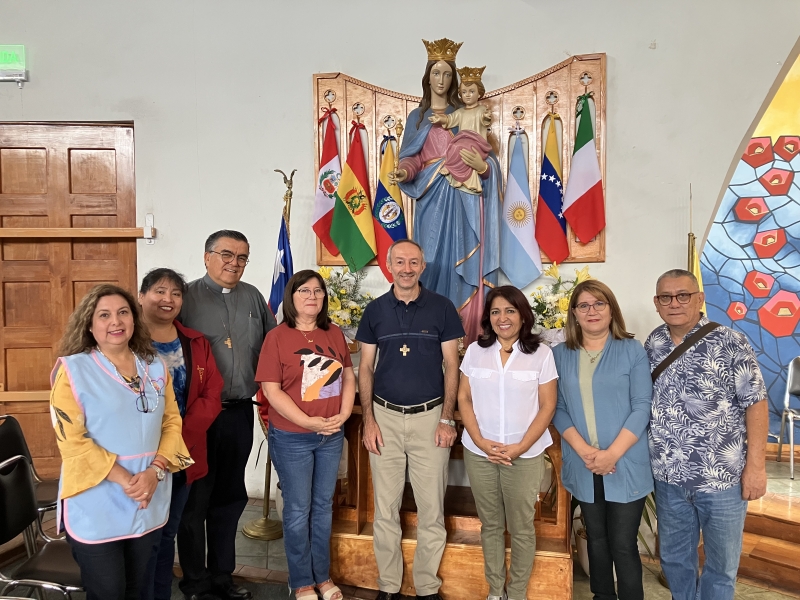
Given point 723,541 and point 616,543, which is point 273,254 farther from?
point 723,541

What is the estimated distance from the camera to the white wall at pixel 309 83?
333cm

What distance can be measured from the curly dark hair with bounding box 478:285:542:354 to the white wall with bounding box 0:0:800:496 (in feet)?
4.80

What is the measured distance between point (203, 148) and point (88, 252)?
109 cm

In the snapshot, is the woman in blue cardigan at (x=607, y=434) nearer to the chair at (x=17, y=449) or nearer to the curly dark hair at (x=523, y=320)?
the curly dark hair at (x=523, y=320)

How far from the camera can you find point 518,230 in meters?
3.49

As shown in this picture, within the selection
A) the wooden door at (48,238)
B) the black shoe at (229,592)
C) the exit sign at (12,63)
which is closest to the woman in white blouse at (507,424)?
the black shoe at (229,592)

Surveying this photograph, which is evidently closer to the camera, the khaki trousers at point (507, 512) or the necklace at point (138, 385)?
the necklace at point (138, 385)

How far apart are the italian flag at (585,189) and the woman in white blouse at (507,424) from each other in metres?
1.39

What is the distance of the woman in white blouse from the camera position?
219 centimetres

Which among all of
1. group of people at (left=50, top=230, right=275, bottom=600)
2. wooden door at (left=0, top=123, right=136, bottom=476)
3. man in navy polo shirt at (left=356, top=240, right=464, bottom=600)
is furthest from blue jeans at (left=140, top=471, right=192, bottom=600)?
wooden door at (left=0, top=123, right=136, bottom=476)

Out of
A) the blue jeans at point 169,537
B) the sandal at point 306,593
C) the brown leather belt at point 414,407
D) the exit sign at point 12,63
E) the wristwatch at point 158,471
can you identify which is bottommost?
the sandal at point 306,593

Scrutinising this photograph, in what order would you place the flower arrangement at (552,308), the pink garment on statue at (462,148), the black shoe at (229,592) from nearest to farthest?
the black shoe at (229,592), the flower arrangement at (552,308), the pink garment on statue at (462,148)

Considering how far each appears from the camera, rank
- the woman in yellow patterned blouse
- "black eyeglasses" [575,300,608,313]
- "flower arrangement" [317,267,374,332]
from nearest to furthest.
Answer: the woman in yellow patterned blouse, "black eyeglasses" [575,300,608,313], "flower arrangement" [317,267,374,332]

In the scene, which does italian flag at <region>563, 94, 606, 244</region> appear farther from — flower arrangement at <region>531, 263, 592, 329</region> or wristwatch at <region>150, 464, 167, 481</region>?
wristwatch at <region>150, 464, 167, 481</region>
